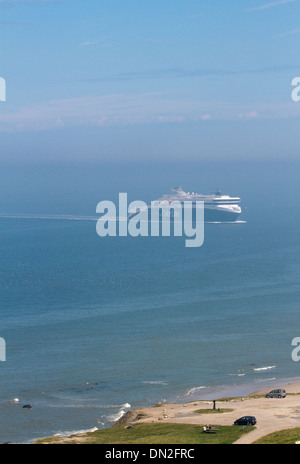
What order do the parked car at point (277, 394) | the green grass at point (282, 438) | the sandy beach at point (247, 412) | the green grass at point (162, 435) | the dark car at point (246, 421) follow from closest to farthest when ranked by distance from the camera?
the green grass at point (282, 438) < the green grass at point (162, 435) < the sandy beach at point (247, 412) < the dark car at point (246, 421) < the parked car at point (277, 394)

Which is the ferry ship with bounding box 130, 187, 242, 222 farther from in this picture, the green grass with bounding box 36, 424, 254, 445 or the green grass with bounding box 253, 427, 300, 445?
the green grass with bounding box 253, 427, 300, 445

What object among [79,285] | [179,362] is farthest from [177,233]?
[179,362]

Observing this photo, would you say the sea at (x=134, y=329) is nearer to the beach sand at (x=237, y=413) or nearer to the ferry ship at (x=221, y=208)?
the beach sand at (x=237, y=413)

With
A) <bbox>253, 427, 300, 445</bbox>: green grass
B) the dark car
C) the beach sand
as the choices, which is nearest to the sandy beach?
the beach sand

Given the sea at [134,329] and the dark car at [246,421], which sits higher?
the sea at [134,329]

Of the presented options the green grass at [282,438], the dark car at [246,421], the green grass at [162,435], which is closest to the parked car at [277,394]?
the dark car at [246,421]

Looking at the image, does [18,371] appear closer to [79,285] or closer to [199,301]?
[199,301]

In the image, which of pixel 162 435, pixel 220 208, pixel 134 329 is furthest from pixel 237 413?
pixel 220 208
